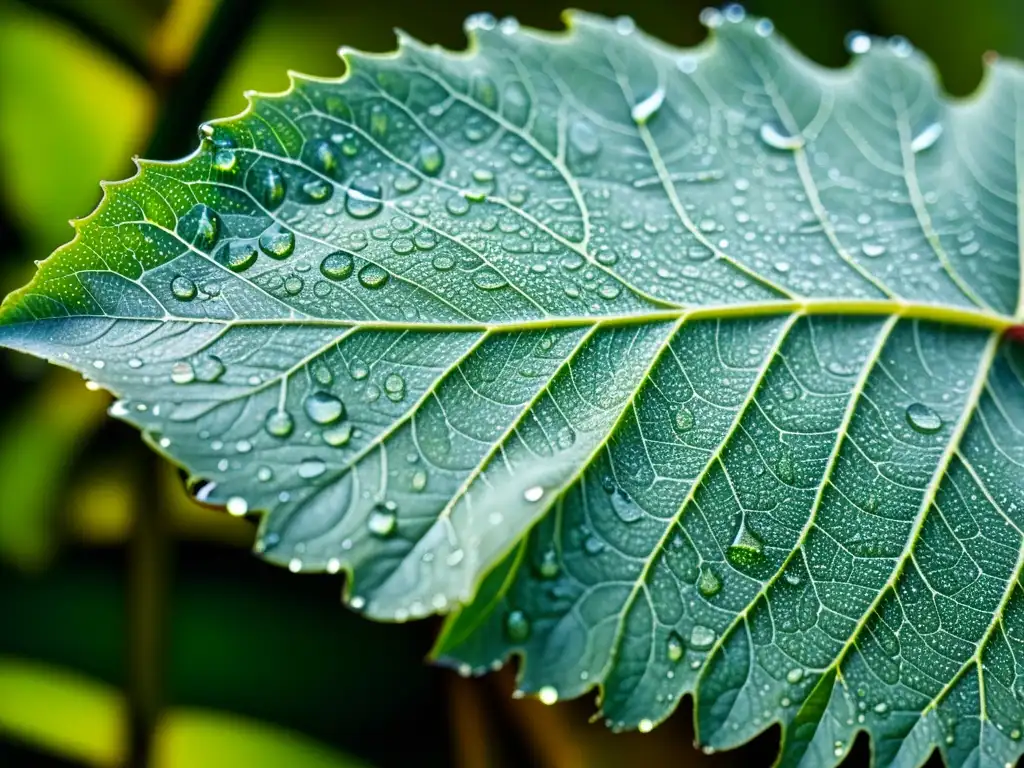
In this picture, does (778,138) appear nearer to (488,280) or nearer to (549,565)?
(488,280)

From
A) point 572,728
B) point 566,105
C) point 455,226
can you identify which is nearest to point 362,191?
point 455,226

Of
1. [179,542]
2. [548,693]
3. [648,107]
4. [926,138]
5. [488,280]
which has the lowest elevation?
[179,542]

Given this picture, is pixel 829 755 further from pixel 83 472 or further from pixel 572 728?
pixel 83 472

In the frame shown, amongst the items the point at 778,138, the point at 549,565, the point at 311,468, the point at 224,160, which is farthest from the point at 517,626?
the point at 778,138

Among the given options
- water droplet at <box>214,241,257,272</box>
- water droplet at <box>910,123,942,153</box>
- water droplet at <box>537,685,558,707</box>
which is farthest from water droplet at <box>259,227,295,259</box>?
water droplet at <box>910,123,942,153</box>

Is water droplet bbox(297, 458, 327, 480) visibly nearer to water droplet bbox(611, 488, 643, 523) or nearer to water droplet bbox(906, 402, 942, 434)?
water droplet bbox(611, 488, 643, 523)

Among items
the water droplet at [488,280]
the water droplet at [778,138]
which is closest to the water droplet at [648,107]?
the water droplet at [778,138]

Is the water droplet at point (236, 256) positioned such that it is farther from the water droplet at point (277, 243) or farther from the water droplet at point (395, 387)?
the water droplet at point (395, 387)
